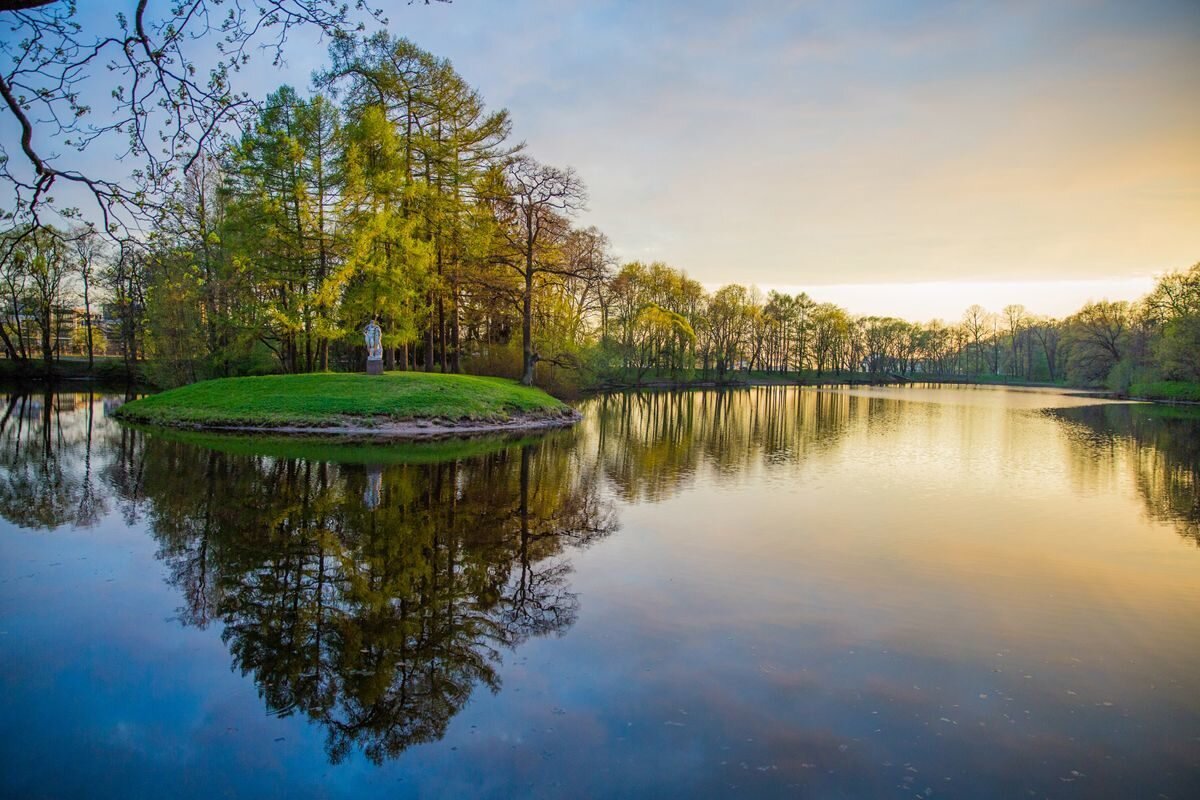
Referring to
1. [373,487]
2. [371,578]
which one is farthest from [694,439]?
[371,578]

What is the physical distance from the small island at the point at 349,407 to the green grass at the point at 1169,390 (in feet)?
189

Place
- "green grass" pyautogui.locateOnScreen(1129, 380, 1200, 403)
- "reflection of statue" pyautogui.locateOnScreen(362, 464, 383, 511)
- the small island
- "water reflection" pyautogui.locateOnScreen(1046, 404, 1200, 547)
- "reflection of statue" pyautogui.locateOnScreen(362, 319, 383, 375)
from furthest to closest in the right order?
"green grass" pyautogui.locateOnScreen(1129, 380, 1200, 403), "reflection of statue" pyautogui.locateOnScreen(362, 319, 383, 375), the small island, "water reflection" pyautogui.locateOnScreen(1046, 404, 1200, 547), "reflection of statue" pyautogui.locateOnScreen(362, 464, 383, 511)

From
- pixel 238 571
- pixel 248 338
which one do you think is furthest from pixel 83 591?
pixel 248 338

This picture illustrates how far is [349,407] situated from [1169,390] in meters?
68.7

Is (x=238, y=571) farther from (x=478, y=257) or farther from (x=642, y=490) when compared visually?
(x=478, y=257)

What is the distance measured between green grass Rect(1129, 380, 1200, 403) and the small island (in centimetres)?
5773

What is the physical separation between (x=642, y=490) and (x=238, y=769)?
10491 mm

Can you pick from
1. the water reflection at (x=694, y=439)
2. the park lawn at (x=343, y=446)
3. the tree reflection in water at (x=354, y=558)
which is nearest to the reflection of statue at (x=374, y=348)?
the park lawn at (x=343, y=446)

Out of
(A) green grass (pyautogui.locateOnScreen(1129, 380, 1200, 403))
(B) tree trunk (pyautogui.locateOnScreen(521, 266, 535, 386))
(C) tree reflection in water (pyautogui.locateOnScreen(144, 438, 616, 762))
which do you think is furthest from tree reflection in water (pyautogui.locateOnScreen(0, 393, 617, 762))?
(A) green grass (pyautogui.locateOnScreen(1129, 380, 1200, 403))

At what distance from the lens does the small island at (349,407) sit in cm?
2217


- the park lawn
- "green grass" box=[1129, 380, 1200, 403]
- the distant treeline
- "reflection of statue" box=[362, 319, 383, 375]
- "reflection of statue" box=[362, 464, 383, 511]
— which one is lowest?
"reflection of statue" box=[362, 464, 383, 511]

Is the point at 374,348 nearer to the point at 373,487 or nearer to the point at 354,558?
the point at 373,487

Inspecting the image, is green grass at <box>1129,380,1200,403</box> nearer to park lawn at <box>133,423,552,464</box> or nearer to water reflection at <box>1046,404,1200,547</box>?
water reflection at <box>1046,404,1200,547</box>

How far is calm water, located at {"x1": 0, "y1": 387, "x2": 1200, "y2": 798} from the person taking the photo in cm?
437
